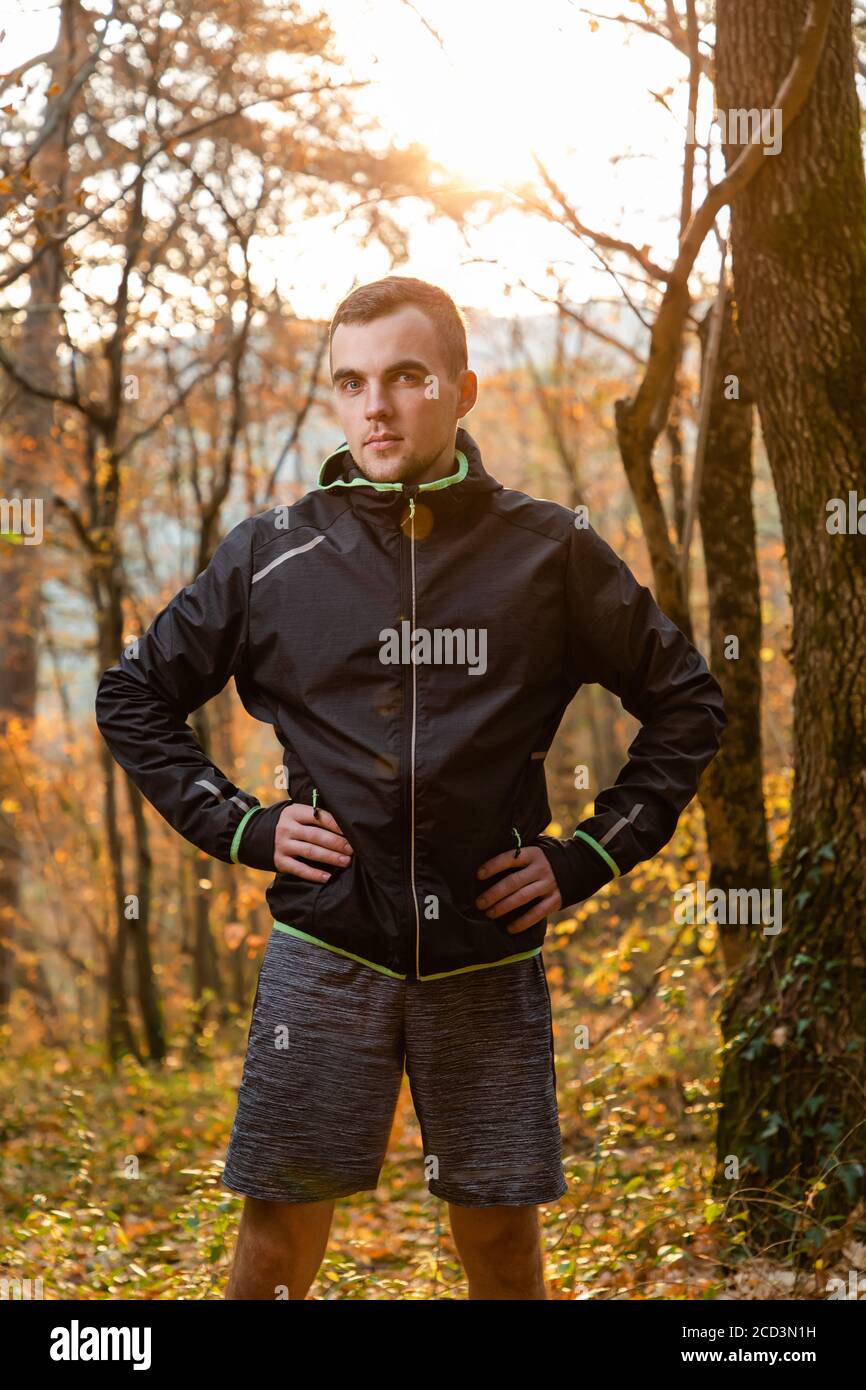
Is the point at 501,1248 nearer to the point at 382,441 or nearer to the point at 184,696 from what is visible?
the point at 184,696

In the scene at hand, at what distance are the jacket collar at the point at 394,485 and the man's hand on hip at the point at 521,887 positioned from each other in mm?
731

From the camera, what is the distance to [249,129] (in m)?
10.1

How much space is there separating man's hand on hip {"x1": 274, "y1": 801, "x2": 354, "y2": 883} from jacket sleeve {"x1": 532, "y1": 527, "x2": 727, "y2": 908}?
41 centimetres

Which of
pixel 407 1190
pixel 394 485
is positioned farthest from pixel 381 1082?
pixel 407 1190

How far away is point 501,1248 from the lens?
266cm

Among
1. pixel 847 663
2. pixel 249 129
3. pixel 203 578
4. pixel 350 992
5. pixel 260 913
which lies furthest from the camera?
pixel 260 913

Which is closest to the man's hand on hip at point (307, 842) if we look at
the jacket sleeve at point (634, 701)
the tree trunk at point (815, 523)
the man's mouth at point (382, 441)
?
the jacket sleeve at point (634, 701)

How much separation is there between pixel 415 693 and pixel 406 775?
0.16m

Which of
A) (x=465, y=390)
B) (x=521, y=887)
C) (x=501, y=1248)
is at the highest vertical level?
(x=465, y=390)

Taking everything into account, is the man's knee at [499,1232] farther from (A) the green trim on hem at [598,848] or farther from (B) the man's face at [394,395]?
(B) the man's face at [394,395]

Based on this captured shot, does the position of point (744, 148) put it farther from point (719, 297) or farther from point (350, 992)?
point (350, 992)
